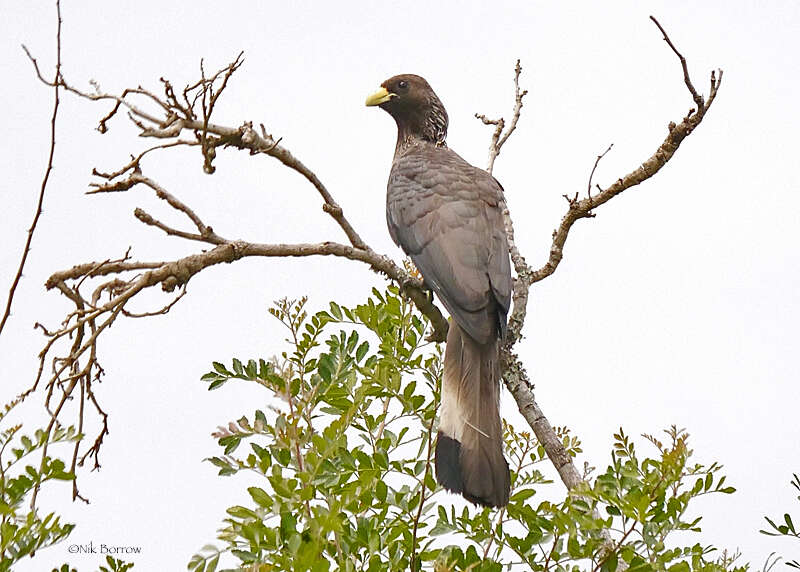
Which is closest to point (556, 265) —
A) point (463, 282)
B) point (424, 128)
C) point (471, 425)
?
point (463, 282)

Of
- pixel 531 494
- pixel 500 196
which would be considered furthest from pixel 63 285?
pixel 500 196

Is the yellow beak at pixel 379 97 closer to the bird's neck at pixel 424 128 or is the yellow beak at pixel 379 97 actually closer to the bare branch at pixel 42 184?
the bird's neck at pixel 424 128

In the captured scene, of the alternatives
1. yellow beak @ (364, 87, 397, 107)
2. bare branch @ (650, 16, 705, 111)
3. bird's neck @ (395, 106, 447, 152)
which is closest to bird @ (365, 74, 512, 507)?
bird's neck @ (395, 106, 447, 152)

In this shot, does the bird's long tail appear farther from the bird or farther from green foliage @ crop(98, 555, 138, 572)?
green foliage @ crop(98, 555, 138, 572)

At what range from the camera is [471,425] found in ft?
11.3

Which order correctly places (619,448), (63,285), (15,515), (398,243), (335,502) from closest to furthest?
(335,502) < (15,515) < (619,448) < (63,285) < (398,243)

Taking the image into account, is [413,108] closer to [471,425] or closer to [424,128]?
[424,128]

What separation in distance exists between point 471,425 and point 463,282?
614 millimetres

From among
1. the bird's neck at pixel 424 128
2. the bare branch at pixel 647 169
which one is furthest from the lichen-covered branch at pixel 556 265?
the bird's neck at pixel 424 128

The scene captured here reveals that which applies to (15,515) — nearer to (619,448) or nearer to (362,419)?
(362,419)

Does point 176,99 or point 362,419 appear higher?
point 176,99

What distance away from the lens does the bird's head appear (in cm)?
532

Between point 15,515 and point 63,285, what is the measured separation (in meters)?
0.78

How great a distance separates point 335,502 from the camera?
7.47 ft
